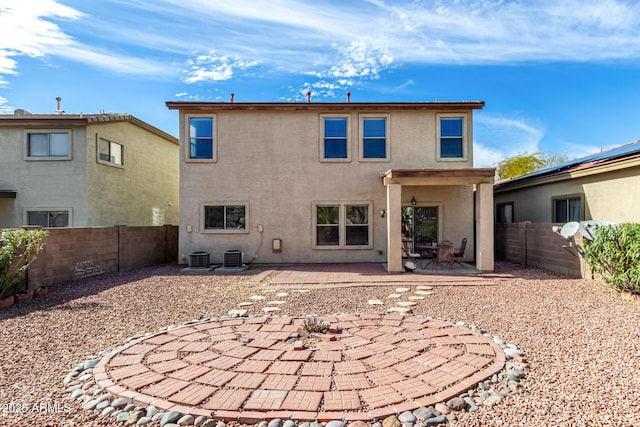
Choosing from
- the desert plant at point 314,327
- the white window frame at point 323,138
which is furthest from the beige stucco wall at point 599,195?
the desert plant at point 314,327

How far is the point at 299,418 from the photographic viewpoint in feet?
9.82

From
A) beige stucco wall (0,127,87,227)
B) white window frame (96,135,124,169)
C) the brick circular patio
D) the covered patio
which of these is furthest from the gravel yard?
white window frame (96,135,124,169)

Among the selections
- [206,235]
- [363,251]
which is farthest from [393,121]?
[206,235]

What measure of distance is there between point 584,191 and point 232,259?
12.3 m

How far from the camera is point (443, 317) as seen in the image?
623cm

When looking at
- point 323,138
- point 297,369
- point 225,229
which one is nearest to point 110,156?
point 225,229

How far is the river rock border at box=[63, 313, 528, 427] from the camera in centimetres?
296

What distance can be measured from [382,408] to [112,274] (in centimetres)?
1092

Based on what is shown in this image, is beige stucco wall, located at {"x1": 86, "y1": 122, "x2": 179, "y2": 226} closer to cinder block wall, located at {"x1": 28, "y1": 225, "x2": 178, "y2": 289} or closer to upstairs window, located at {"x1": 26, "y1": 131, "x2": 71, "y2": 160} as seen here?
upstairs window, located at {"x1": 26, "y1": 131, "x2": 71, "y2": 160}

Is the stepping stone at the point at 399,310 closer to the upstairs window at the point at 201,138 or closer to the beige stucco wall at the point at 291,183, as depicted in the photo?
the beige stucco wall at the point at 291,183

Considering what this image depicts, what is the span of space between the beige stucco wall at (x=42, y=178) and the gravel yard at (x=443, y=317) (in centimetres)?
541

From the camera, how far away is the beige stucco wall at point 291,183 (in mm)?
13531

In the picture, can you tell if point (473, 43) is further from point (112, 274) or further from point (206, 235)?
point (112, 274)

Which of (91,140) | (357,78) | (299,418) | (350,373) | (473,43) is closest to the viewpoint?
(299,418)
